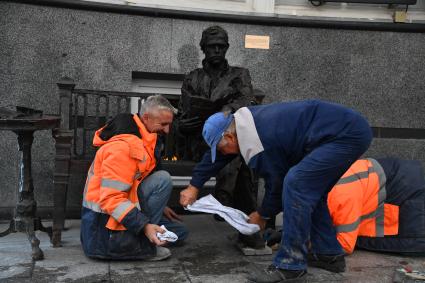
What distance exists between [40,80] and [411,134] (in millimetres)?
4764

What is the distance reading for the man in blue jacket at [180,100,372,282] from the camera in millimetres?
3143

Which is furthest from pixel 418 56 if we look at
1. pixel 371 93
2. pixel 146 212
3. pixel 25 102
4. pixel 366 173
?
pixel 25 102

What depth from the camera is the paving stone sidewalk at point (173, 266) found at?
336 cm

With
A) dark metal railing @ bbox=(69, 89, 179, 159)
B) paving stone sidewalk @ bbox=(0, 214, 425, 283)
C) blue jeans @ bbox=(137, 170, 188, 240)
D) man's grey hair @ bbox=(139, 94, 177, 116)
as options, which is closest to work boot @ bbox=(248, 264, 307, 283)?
paving stone sidewalk @ bbox=(0, 214, 425, 283)

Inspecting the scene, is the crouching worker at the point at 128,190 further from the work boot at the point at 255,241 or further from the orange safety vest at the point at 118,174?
the work boot at the point at 255,241

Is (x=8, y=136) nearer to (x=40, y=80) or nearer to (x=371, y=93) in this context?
(x=40, y=80)

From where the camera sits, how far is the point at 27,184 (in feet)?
12.9

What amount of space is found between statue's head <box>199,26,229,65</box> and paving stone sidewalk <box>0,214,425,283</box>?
5.52ft

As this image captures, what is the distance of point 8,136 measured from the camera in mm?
5266

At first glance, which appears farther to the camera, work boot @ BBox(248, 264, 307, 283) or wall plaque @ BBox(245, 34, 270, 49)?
wall plaque @ BBox(245, 34, 270, 49)

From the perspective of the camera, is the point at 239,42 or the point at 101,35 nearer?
the point at 101,35

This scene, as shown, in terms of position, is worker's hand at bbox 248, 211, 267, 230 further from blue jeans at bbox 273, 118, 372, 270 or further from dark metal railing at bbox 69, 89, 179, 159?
dark metal railing at bbox 69, 89, 179, 159

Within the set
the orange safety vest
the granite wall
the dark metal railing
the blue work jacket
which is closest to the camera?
the blue work jacket

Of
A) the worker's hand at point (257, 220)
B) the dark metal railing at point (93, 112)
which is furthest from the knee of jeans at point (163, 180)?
the dark metal railing at point (93, 112)
